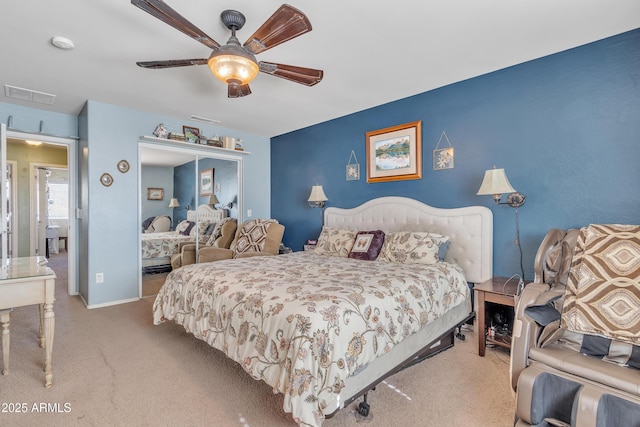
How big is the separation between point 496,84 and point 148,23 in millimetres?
3022

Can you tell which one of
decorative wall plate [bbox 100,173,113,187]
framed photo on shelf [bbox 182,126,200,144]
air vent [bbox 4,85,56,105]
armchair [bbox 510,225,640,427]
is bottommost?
armchair [bbox 510,225,640,427]

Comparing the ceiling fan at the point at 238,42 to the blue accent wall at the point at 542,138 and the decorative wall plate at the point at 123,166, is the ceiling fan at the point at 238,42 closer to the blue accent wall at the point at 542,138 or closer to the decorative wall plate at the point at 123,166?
the blue accent wall at the point at 542,138

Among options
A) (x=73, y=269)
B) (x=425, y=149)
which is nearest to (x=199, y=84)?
(x=425, y=149)

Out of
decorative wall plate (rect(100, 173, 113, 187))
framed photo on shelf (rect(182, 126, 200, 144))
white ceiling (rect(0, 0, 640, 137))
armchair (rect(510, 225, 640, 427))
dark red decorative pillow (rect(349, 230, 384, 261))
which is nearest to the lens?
armchair (rect(510, 225, 640, 427))

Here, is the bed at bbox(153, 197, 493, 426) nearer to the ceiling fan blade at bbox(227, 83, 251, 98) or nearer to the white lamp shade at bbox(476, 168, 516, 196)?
the white lamp shade at bbox(476, 168, 516, 196)

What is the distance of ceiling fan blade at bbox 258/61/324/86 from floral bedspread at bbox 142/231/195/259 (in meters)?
3.07

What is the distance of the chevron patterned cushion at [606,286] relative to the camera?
1.50 meters

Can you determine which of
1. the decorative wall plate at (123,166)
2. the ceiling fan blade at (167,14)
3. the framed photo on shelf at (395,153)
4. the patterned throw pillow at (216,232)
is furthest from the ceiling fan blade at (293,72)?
the patterned throw pillow at (216,232)

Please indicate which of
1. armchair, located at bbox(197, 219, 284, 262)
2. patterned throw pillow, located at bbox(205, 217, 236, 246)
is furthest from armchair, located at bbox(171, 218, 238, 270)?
armchair, located at bbox(197, 219, 284, 262)

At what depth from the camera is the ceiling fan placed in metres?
1.55

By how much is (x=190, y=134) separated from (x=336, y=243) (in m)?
2.72

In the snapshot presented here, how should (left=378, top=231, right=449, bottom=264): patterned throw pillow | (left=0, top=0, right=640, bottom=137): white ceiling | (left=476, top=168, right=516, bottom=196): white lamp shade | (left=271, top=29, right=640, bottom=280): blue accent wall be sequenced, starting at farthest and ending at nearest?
1. (left=378, top=231, right=449, bottom=264): patterned throw pillow
2. (left=476, top=168, right=516, bottom=196): white lamp shade
3. (left=271, top=29, right=640, bottom=280): blue accent wall
4. (left=0, top=0, right=640, bottom=137): white ceiling

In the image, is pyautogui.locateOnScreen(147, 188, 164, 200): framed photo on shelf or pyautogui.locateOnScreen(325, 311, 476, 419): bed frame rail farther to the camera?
pyautogui.locateOnScreen(147, 188, 164, 200): framed photo on shelf

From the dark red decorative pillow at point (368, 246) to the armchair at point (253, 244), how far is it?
121 cm
